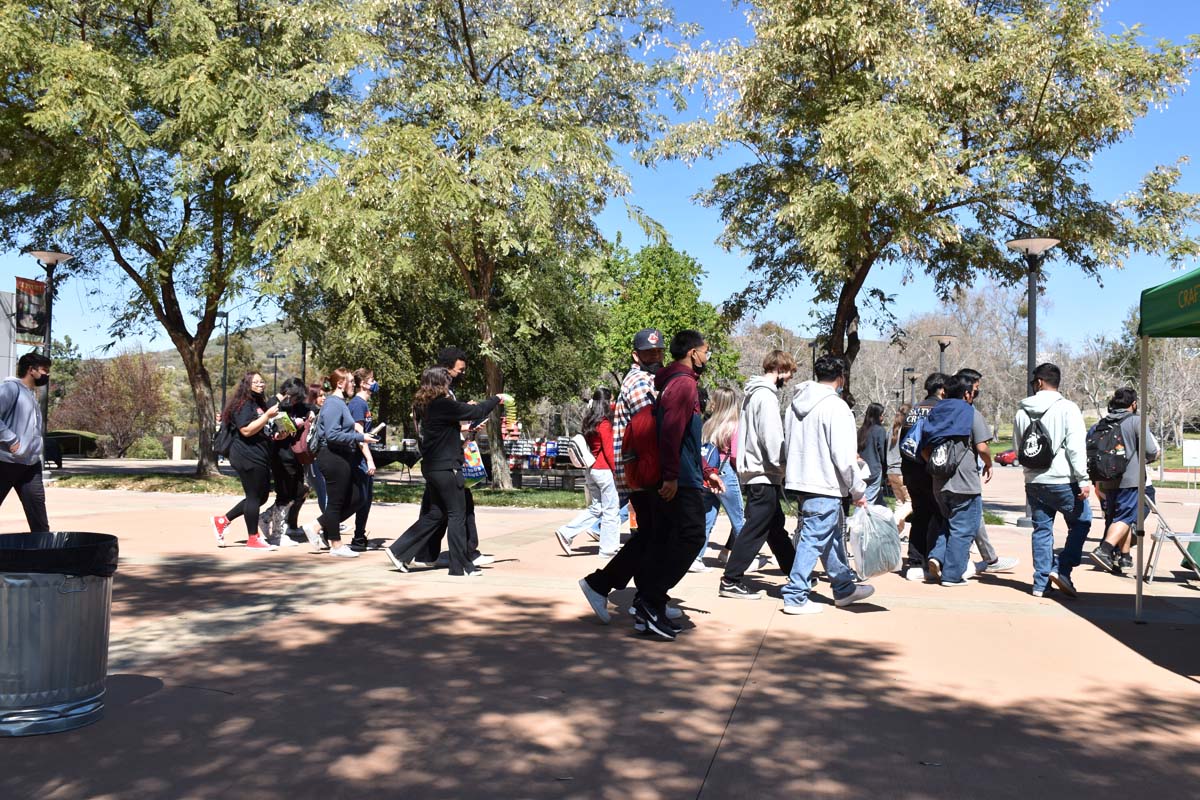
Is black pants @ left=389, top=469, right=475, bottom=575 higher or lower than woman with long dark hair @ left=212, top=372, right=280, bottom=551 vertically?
lower

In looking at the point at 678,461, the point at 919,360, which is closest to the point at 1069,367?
the point at 919,360

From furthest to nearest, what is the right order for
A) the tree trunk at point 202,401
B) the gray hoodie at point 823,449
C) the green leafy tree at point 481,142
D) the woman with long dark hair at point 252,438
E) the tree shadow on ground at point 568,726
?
the tree trunk at point 202,401
the green leafy tree at point 481,142
the woman with long dark hair at point 252,438
the gray hoodie at point 823,449
the tree shadow on ground at point 568,726

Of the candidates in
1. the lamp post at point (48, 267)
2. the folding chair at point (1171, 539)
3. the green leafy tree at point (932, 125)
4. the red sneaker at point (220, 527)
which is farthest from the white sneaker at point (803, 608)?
the lamp post at point (48, 267)

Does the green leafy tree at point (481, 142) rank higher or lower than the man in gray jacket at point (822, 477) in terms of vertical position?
higher

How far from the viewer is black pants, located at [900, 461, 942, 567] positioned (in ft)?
29.6

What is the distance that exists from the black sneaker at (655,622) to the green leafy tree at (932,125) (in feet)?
38.8

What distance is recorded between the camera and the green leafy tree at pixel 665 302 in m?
51.0

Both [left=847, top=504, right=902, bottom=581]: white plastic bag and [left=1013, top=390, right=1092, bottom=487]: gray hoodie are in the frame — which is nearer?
[left=847, top=504, right=902, bottom=581]: white plastic bag

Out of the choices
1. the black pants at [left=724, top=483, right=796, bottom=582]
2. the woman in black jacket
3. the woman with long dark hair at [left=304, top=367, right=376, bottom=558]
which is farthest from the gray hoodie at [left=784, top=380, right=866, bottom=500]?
the woman with long dark hair at [left=304, top=367, right=376, bottom=558]

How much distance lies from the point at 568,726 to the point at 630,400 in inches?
102

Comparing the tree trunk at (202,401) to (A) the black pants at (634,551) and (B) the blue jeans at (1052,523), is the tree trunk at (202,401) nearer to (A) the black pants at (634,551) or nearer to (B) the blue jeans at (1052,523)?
(A) the black pants at (634,551)

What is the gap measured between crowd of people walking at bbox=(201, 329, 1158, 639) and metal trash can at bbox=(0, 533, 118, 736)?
121 inches

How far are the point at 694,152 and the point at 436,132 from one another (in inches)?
190

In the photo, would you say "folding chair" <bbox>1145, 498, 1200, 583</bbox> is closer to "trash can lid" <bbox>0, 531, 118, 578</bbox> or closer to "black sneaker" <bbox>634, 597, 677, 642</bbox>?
"black sneaker" <bbox>634, 597, 677, 642</bbox>
